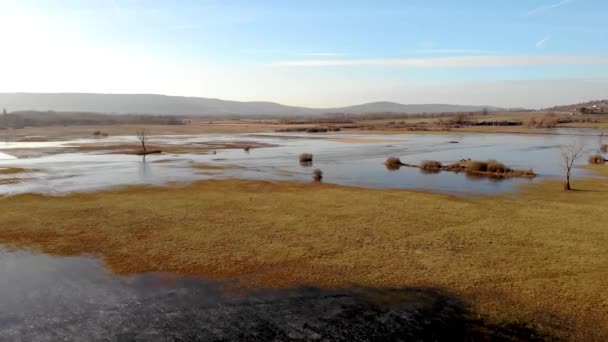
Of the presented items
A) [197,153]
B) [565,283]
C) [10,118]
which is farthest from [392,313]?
[10,118]

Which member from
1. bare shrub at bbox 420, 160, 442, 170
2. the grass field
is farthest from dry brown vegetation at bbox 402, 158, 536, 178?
the grass field

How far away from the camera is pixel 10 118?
189125 millimetres

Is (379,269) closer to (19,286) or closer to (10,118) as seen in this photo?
(19,286)

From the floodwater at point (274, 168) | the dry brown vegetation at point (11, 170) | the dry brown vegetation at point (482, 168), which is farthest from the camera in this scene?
the dry brown vegetation at point (11, 170)

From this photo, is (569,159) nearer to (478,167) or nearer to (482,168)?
(482,168)

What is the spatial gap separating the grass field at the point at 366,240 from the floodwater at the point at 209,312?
3.73 ft

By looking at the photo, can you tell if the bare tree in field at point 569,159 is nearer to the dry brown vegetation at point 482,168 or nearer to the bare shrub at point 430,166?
the dry brown vegetation at point 482,168

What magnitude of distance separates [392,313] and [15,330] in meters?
13.5

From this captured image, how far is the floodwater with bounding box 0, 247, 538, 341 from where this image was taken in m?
14.6

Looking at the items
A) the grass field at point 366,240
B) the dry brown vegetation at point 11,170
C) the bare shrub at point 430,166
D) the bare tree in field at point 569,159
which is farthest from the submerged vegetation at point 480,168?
the dry brown vegetation at point 11,170

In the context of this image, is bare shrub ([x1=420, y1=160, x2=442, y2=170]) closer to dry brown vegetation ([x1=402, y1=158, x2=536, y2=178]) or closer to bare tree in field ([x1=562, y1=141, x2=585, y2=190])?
dry brown vegetation ([x1=402, y1=158, x2=536, y2=178])

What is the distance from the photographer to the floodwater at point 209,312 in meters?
14.6

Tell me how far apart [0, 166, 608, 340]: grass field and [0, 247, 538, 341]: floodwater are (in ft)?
3.73

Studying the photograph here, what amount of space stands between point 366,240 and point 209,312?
34.6 feet
